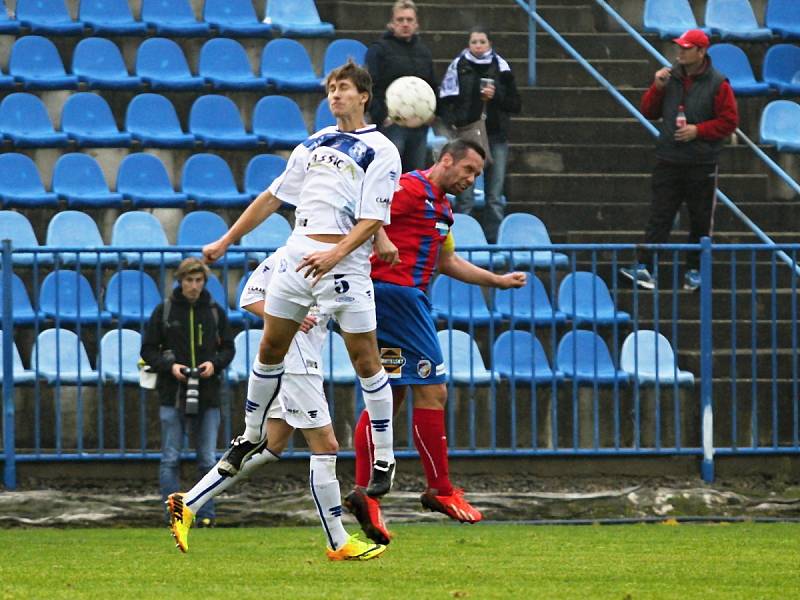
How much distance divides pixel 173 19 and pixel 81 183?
2.86 meters

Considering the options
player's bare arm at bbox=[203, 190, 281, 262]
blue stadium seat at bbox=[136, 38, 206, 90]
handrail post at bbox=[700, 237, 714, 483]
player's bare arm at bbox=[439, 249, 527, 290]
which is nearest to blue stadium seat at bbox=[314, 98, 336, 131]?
blue stadium seat at bbox=[136, 38, 206, 90]

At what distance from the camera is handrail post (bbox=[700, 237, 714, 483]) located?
41.8 feet

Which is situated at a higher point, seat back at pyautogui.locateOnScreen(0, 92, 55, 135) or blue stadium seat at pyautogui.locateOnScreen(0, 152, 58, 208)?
seat back at pyautogui.locateOnScreen(0, 92, 55, 135)

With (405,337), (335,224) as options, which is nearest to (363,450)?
(405,337)

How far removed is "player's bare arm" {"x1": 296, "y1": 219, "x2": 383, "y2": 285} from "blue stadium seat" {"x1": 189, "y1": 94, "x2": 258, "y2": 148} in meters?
7.80

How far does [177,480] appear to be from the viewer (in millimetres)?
11984

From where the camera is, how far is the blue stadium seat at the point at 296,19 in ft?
57.0

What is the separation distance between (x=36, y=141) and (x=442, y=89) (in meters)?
3.62

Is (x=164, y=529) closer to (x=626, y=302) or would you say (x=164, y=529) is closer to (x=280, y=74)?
(x=626, y=302)

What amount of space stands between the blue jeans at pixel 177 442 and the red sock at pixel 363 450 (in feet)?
9.17

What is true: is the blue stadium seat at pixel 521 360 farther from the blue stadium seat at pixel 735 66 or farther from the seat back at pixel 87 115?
the blue stadium seat at pixel 735 66

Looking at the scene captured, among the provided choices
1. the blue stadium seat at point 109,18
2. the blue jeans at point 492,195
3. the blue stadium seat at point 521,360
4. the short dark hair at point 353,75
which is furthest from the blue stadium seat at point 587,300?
the blue stadium seat at point 109,18

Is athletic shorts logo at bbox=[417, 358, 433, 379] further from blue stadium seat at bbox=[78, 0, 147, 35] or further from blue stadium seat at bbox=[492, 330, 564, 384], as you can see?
blue stadium seat at bbox=[78, 0, 147, 35]

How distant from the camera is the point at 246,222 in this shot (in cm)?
848
